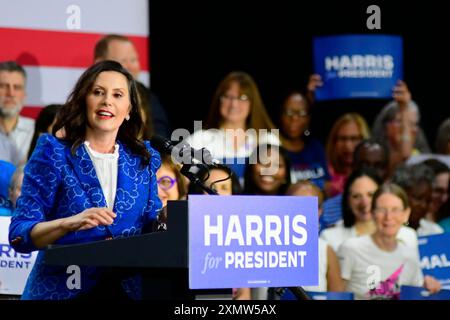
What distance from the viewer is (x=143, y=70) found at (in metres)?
5.36

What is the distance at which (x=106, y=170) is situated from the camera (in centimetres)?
305

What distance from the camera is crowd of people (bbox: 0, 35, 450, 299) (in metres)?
2.96

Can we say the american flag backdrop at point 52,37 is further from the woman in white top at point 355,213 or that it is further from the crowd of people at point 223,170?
the woman in white top at point 355,213

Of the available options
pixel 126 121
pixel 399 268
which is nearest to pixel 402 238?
pixel 399 268

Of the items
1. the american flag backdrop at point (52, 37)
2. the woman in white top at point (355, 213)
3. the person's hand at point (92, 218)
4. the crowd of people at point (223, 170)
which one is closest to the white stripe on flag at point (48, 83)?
the american flag backdrop at point (52, 37)

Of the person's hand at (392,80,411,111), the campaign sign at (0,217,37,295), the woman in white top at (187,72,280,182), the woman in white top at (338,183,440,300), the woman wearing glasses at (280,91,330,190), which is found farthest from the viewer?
the person's hand at (392,80,411,111)

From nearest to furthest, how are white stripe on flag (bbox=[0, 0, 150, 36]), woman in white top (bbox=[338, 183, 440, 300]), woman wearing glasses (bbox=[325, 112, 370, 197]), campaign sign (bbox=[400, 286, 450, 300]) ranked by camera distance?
campaign sign (bbox=[400, 286, 450, 300]) < white stripe on flag (bbox=[0, 0, 150, 36]) < woman in white top (bbox=[338, 183, 440, 300]) < woman wearing glasses (bbox=[325, 112, 370, 197])

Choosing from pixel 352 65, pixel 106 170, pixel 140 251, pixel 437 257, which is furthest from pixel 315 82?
pixel 140 251

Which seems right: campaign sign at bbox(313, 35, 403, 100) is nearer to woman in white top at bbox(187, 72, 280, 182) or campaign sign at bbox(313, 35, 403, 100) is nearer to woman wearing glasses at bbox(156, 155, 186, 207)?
woman in white top at bbox(187, 72, 280, 182)

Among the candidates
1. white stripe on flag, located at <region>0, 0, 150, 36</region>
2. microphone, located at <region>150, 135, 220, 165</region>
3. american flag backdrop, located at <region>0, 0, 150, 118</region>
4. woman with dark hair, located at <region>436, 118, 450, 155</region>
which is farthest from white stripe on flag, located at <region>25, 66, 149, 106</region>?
woman with dark hair, located at <region>436, 118, 450, 155</region>

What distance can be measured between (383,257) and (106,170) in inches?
97.1

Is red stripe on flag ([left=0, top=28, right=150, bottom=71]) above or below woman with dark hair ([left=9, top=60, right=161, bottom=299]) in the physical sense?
above

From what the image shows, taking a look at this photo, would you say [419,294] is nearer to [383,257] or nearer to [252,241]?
[383,257]
